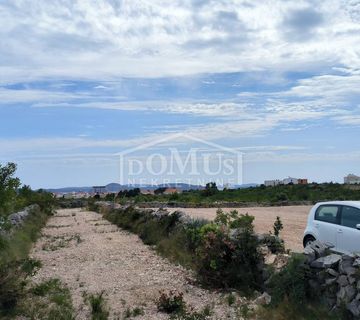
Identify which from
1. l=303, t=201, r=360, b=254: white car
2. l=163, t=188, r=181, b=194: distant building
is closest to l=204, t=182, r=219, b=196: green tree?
l=163, t=188, r=181, b=194: distant building

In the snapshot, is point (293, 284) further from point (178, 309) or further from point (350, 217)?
point (350, 217)

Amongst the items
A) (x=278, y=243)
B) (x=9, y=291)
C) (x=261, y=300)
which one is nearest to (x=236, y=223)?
(x=278, y=243)

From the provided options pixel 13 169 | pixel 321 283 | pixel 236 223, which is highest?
pixel 13 169

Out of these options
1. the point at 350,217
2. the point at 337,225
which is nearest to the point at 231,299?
the point at 337,225

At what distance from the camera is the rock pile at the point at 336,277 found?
8.06m

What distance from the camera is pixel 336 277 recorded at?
866 centimetres

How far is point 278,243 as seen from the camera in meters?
12.8

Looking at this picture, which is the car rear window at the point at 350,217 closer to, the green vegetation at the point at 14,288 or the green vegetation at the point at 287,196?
the green vegetation at the point at 14,288

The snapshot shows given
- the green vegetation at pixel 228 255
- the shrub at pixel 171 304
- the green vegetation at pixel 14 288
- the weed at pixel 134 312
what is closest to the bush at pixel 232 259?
the green vegetation at pixel 228 255

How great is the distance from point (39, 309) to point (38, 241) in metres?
13.0

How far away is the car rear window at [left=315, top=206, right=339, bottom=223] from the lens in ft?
39.4

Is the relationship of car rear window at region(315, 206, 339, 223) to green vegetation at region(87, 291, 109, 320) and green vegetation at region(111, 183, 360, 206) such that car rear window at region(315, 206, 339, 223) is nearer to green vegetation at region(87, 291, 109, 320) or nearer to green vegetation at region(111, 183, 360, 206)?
green vegetation at region(87, 291, 109, 320)

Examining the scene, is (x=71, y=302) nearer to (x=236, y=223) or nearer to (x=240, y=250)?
(x=240, y=250)

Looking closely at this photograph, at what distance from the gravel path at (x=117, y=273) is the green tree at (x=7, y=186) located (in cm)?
244
